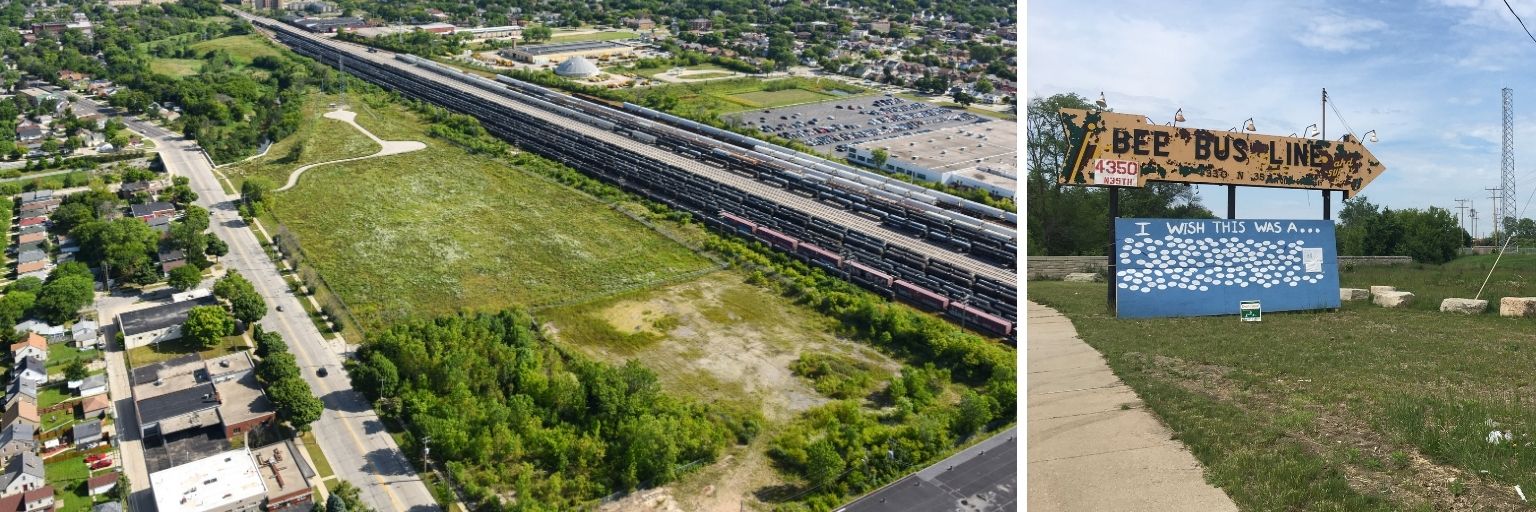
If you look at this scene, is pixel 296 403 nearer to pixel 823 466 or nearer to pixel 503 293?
pixel 503 293

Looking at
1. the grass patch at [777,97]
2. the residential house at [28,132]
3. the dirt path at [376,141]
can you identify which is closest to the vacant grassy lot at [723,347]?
the dirt path at [376,141]

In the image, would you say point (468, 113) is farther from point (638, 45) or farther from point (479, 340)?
point (479, 340)

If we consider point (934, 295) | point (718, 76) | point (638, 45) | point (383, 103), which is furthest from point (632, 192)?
point (638, 45)

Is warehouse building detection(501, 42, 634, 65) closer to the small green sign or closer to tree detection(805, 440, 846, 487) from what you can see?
tree detection(805, 440, 846, 487)

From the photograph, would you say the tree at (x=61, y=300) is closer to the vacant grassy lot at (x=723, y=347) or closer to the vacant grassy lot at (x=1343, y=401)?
the vacant grassy lot at (x=723, y=347)

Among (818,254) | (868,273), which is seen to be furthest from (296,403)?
(818,254)

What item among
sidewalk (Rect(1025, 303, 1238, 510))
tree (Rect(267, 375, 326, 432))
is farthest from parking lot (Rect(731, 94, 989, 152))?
sidewalk (Rect(1025, 303, 1238, 510))
